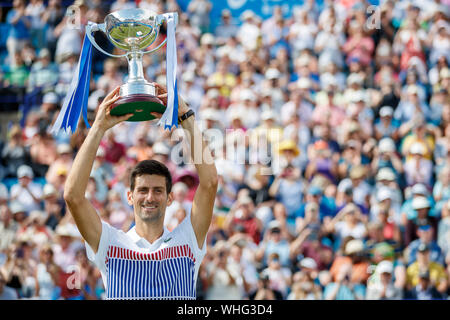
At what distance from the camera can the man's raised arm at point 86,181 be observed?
3998 millimetres

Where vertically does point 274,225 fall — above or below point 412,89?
below

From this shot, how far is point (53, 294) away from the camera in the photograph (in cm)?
831

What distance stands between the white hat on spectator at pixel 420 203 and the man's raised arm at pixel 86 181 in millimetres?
5487

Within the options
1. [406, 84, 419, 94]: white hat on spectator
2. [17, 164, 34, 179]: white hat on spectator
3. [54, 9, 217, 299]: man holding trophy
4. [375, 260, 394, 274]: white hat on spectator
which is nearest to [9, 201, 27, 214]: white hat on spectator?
[17, 164, 34, 179]: white hat on spectator

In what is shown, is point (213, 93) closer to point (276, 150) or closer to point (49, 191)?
point (276, 150)

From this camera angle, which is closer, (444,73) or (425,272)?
(425,272)

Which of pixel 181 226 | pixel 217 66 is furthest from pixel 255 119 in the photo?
pixel 181 226

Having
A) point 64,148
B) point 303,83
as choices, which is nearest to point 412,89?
point 303,83

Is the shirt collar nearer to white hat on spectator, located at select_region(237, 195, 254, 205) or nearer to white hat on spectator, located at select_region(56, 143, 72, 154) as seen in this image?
white hat on spectator, located at select_region(237, 195, 254, 205)

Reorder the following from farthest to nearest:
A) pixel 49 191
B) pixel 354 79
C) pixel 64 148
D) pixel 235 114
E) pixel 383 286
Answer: pixel 354 79 < pixel 235 114 < pixel 64 148 < pixel 49 191 < pixel 383 286

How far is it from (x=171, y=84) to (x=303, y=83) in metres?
6.96

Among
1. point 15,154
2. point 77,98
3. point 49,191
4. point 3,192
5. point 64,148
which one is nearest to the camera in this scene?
point 77,98

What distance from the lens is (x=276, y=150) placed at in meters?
9.91
